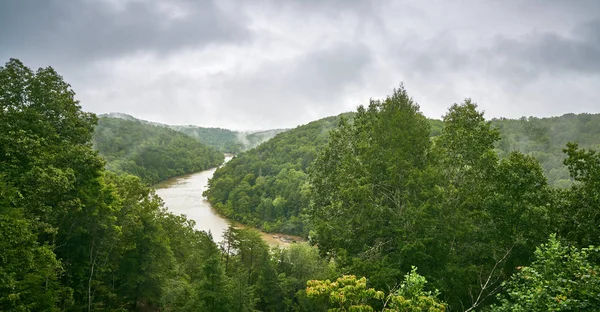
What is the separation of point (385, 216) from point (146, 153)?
12976 cm

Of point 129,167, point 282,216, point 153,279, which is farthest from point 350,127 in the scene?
point 129,167

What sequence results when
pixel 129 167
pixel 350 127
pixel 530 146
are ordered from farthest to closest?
pixel 129 167, pixel 530 146, pixel 350 127

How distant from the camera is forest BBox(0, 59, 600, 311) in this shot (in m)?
8.56

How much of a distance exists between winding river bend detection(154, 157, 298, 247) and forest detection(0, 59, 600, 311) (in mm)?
28032

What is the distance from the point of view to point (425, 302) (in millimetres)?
7270

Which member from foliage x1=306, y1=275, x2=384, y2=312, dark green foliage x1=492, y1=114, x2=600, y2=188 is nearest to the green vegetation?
foliage x1=306, y1=275, x2=384, y2=312

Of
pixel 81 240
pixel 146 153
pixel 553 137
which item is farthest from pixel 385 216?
pixel 146 153

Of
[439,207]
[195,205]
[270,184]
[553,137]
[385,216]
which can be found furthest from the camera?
[553,137]

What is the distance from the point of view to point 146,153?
128 meters

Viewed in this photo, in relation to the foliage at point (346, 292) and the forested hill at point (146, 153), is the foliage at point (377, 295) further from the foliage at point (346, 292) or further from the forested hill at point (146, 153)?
the forested hill at point (146, 153)

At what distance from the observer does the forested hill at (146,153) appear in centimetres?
11188

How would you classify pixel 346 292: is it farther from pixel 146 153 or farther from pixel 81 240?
pixel 146 153

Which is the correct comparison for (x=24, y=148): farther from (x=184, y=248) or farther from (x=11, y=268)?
(x=184, y=248)

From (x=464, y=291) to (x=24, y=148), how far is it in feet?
59.6
